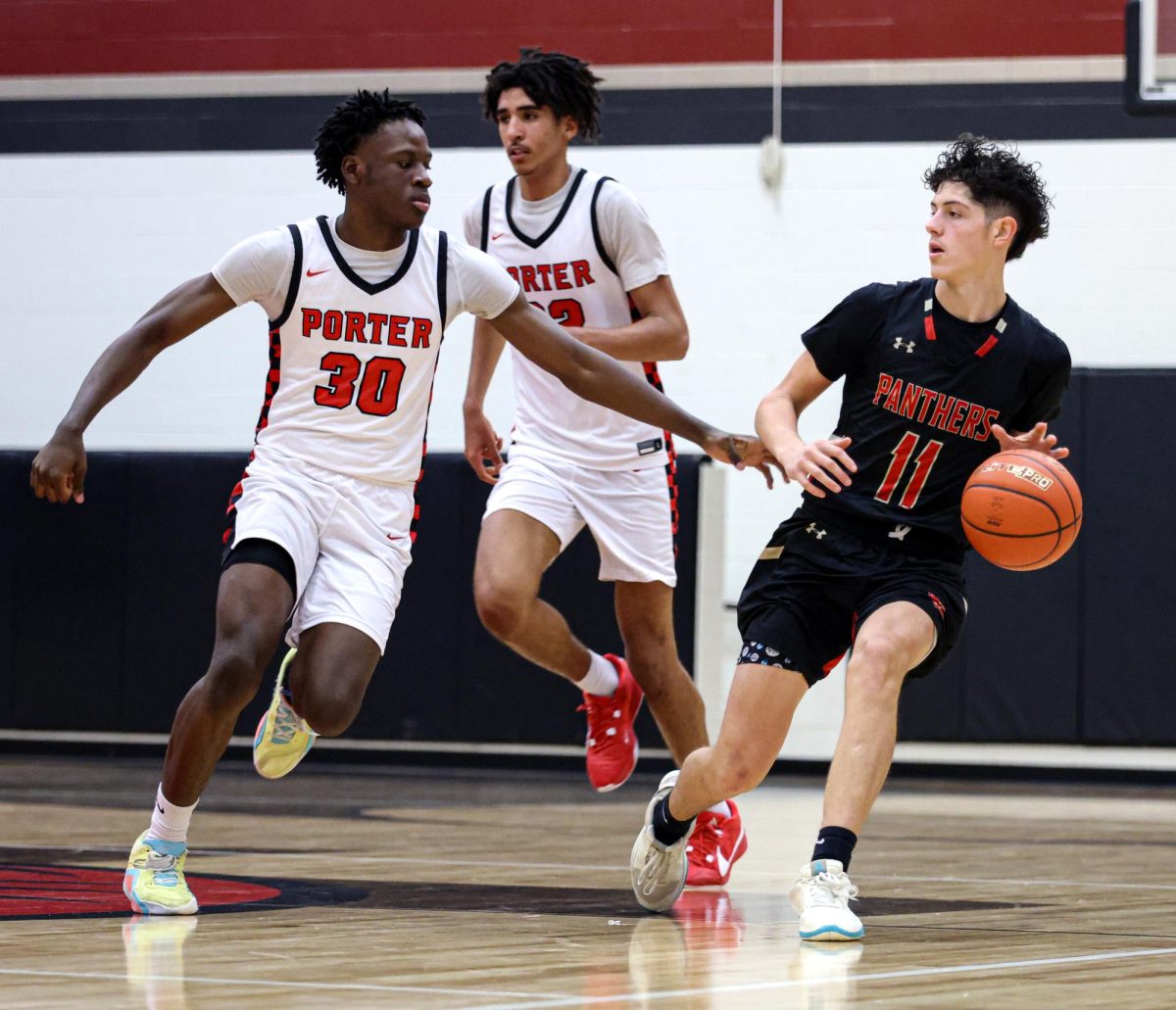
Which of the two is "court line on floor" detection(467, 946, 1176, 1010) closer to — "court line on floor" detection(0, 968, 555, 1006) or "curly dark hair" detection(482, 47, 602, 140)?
"court line on floor" detection(0, 968, 555, 1006)

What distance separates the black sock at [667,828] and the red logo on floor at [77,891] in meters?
0.94

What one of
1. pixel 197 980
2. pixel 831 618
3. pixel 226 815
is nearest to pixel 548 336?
pixel 831 618

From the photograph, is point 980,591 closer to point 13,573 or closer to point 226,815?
point 226,815

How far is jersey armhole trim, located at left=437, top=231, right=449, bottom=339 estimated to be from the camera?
4.63 meters

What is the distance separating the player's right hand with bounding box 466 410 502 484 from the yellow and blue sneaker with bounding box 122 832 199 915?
1856 millimetres

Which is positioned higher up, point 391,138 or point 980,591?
point 391,138

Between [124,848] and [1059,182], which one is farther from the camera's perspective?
[1059,182]

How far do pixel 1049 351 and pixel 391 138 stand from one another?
66.8 inches

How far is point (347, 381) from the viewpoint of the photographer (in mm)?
4551

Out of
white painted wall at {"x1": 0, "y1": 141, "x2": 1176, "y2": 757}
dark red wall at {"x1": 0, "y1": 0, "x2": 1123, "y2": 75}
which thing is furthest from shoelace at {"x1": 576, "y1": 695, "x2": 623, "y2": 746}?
dark red wall at {"x1": 0, "y1": 0, "x2": 1123, "y2": 75}

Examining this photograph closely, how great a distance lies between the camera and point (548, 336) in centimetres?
465

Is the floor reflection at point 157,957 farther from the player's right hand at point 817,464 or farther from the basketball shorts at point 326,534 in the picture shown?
the player's right hand at point 817,464

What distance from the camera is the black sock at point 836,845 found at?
12.4ft

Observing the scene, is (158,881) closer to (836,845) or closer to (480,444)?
(836,845)
